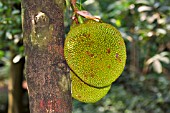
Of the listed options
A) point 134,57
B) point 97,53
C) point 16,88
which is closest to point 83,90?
point 97,53

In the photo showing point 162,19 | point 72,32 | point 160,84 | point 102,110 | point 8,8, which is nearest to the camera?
point 72,32

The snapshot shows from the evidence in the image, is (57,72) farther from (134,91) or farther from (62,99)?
(134,91)

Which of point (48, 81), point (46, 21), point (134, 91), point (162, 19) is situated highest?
point (46, 21)

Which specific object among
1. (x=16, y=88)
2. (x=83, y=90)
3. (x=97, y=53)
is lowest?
(x=16, y=88)

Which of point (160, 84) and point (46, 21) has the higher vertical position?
point (46, 21)

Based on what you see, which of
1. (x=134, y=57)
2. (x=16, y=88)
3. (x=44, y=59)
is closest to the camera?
(x=44, y=59)

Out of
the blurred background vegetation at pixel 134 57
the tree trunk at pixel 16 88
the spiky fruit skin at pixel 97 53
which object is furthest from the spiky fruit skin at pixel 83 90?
the tree trunk at pixel 16 88

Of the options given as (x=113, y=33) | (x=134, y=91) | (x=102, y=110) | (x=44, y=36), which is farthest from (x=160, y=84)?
(x=44, y=36)

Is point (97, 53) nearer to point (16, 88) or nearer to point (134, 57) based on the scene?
point (16, 88)
